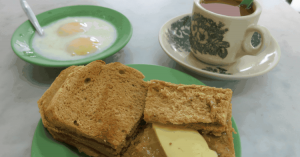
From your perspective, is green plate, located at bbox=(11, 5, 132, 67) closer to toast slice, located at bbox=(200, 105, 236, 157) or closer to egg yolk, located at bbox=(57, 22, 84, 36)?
egg yolk, located at bbox=(57, 22, 84, 36)

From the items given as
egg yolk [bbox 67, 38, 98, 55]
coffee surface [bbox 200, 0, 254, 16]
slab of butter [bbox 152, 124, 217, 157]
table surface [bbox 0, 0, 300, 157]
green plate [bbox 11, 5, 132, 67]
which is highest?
coffee surface [bbox 200, 0, 254, 16]

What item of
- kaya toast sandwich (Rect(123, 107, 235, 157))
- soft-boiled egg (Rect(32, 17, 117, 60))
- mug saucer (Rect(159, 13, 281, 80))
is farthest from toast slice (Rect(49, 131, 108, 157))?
mug saucer (Rect(159, 13, 281, 80))

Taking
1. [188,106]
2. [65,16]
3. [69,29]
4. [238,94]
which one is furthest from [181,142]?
[65,16]

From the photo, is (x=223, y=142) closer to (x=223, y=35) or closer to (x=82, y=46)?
(x=223, y=35)

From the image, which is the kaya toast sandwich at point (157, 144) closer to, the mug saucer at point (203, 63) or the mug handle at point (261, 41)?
the mug saucer at point (203, 63)

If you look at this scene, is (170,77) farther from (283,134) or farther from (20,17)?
(20,17)

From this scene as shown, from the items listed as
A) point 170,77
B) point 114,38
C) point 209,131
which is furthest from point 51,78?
point 209,131
